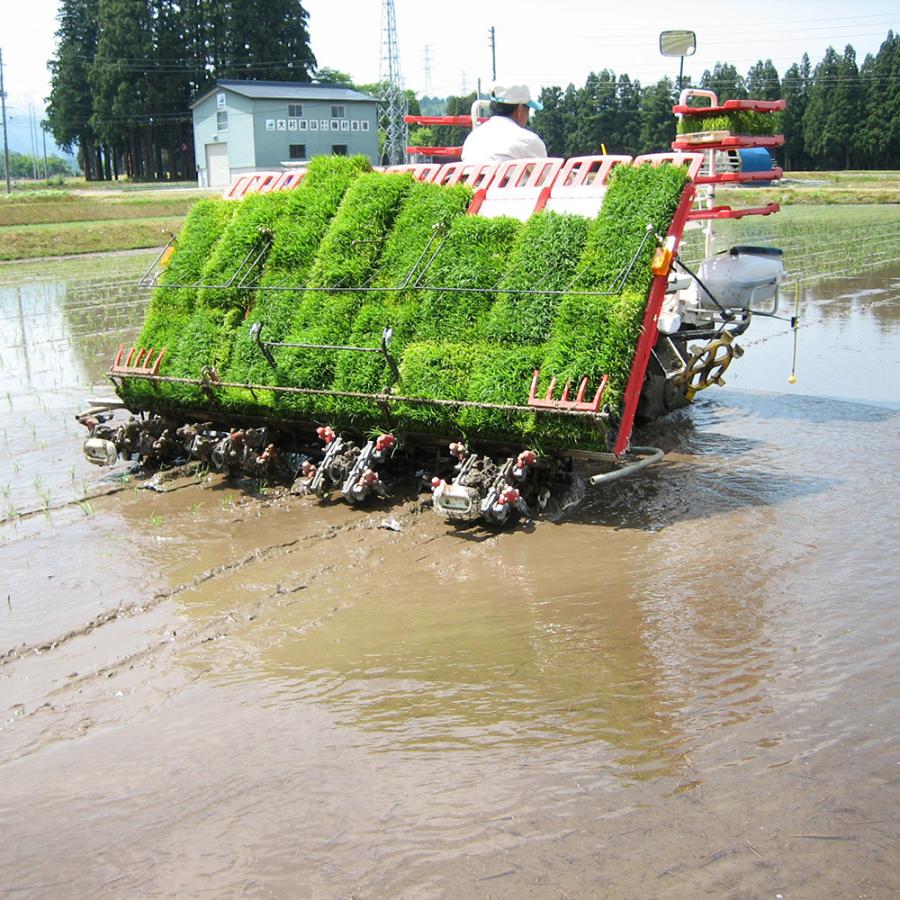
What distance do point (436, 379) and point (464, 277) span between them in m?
0.94

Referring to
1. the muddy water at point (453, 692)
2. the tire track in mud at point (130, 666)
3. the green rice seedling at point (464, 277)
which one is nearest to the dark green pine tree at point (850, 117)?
the muddy water at point (453, 692)

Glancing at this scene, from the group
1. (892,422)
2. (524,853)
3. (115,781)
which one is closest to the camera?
(524,853)

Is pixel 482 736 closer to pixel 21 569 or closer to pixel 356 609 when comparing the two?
pixel 356 609

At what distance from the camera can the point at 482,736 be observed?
4.83m

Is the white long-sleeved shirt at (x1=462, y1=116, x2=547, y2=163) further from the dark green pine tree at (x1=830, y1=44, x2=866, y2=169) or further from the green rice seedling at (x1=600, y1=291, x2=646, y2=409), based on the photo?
the dark green pine tree at (x1=830, y1=44, x2=866, y2=169)

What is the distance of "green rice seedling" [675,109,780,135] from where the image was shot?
9.54 meters

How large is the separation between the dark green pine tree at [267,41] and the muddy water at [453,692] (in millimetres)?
63768

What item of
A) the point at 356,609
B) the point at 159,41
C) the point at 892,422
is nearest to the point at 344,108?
the point at 159,41

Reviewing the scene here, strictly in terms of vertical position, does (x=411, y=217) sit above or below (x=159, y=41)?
below

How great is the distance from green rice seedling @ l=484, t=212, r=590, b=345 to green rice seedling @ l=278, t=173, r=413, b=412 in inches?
51.1

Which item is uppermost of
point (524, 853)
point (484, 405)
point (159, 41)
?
point (159, 41)

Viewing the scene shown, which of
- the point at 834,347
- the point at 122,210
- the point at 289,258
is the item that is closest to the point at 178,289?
the point at 289,258

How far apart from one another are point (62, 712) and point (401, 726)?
5.50 ft

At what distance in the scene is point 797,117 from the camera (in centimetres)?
7088
